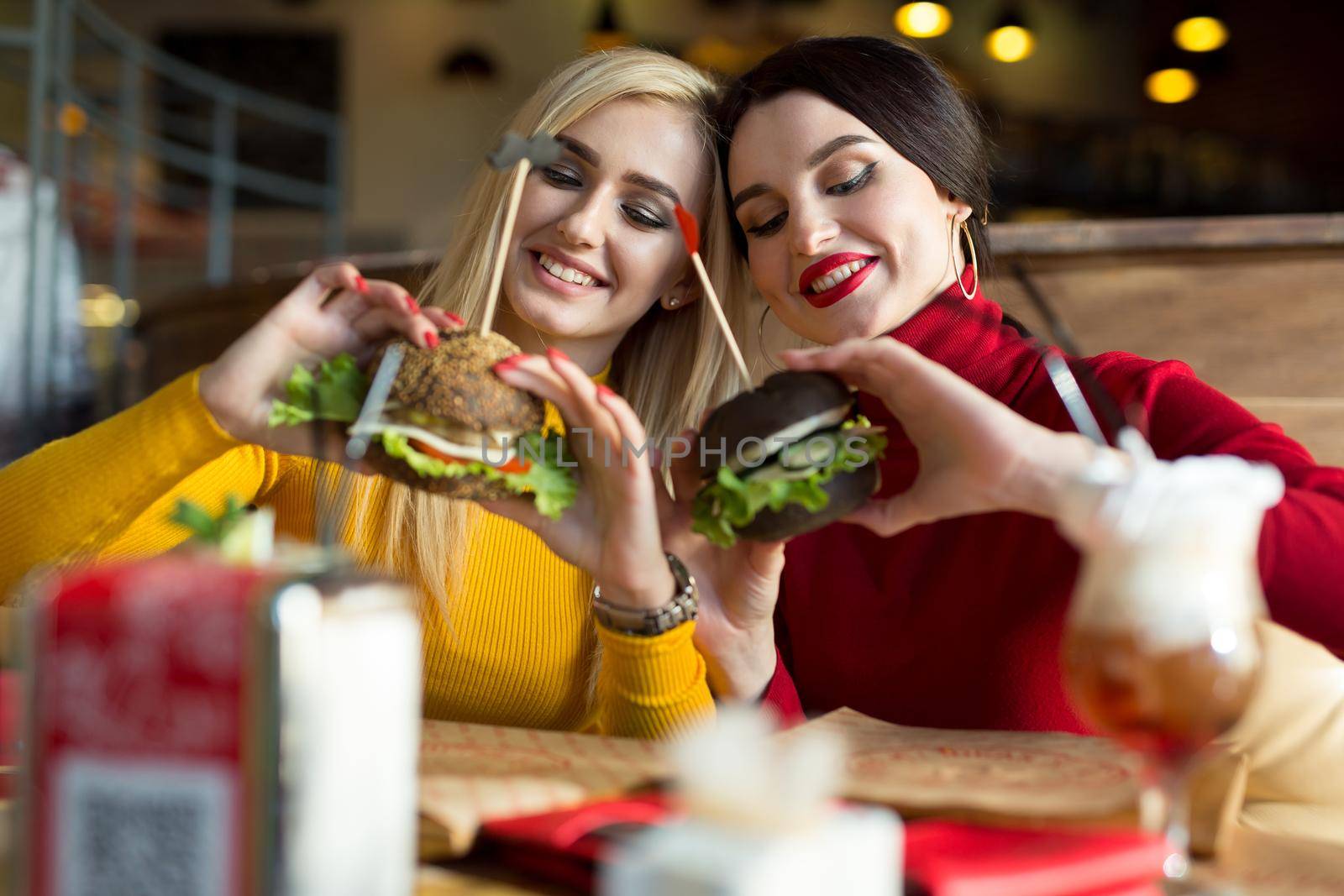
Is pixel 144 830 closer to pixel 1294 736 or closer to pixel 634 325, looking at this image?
pixel 1294 736

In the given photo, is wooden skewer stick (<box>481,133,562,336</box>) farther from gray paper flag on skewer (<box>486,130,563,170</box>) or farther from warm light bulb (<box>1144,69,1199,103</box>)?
warm light bulb (<box>1144,69,1199,103</box>)

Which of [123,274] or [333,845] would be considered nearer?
[333,845]

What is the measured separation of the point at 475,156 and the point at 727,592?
2.93 m

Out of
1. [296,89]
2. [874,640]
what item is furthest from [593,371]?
[296,89]

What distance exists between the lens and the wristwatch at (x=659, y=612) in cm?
147

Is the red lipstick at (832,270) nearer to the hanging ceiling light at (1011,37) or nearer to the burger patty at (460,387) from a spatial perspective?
the burger patty at (460,387)

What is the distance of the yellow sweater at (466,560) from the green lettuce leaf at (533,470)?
24 cm

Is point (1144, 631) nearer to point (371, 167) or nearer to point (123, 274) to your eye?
point (123, 274)

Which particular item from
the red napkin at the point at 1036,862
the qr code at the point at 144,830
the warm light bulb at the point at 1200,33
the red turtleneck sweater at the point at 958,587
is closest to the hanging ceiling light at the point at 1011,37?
the warm light bulb at the point at 1200,33

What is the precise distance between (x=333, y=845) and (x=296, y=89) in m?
10.4

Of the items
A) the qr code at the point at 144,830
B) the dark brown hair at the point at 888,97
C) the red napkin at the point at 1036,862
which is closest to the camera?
the qr code at the point at 144,830

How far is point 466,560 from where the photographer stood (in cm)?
193

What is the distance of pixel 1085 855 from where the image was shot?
0.79 metres

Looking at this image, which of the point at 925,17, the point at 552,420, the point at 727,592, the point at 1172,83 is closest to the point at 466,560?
the point at 552,420
